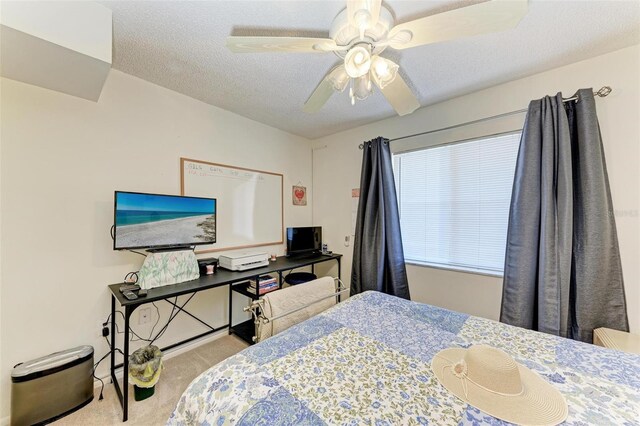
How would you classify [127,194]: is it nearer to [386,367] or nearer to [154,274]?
[154,274]

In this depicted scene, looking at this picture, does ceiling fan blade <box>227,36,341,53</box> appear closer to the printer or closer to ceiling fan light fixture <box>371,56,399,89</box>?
ceiling fan light fixture <box>371,56,399,89</box>

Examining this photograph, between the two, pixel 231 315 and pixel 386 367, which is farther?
pixel 231 315

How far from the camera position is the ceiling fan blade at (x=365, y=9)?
1.00 meters

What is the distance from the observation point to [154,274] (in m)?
1.78

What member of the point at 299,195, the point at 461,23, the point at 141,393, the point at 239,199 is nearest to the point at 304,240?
the point at 299,195

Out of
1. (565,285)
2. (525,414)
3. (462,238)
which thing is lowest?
(525,414)

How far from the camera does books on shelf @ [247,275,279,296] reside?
7.28 ft

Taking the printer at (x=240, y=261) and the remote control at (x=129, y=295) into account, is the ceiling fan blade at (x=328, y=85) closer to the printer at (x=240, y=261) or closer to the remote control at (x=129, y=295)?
the printer at (x=240, y=261)

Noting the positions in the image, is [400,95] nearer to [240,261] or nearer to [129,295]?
[240,261]

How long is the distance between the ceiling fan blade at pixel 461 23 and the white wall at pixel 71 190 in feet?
6.69

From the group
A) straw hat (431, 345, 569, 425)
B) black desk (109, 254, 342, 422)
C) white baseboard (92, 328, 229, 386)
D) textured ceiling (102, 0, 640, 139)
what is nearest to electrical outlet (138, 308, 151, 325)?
black desk (109, 254, 342, 422)

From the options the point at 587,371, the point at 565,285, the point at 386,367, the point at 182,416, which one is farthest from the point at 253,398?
the point at 565,285

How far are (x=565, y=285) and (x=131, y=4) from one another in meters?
3.23

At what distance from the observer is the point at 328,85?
1.50 m
